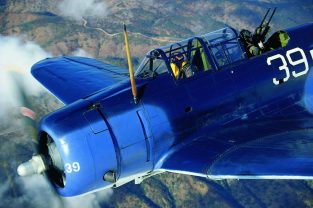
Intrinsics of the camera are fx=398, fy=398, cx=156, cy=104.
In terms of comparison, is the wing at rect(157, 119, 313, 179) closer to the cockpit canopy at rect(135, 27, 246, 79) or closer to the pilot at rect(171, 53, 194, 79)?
the pilot at rect(171, 53, 194, 79)

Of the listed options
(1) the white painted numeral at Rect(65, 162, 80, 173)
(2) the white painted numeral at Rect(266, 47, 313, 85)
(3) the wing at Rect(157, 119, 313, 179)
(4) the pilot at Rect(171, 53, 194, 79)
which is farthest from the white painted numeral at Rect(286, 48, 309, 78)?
(1) the white painted numeral at Rect(65, 162, 80, 173)

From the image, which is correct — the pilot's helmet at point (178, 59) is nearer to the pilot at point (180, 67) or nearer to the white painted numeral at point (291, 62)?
the pilot at point (180, 67)

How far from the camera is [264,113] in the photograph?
11.4 meters

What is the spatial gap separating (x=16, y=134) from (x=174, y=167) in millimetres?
129166

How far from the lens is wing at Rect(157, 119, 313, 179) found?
336 inches

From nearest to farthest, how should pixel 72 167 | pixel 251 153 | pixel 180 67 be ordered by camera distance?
pixel 72 167 → pixel 251 153 → pixel 180 67

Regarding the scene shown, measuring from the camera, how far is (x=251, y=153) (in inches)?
372

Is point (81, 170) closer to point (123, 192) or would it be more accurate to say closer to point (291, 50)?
point (291, 50)

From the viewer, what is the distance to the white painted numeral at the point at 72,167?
28.1 feet

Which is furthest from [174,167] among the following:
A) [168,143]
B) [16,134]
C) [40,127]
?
[16,134]

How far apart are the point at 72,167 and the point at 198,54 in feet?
15.3

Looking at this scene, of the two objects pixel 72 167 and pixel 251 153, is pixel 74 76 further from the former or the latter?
pixel 251 153

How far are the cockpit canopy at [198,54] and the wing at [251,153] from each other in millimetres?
1880

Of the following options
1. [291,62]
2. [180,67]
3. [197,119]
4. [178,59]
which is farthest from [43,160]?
[291,62]
